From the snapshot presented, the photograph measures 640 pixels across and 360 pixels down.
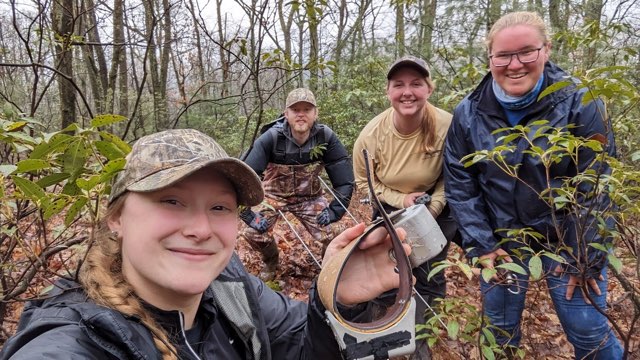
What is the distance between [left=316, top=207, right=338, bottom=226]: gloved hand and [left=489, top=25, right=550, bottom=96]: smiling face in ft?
9.17

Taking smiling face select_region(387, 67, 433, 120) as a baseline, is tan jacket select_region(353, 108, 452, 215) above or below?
below

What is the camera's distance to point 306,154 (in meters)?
4.49

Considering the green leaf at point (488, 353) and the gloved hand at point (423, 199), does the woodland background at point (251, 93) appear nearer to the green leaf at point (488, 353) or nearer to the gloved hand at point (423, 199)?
the green leaf at point (488, 353)

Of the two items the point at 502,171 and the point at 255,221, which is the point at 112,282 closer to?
the point at 502,171

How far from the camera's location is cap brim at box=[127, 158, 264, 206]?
128cm

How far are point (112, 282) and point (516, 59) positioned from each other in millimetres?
2116

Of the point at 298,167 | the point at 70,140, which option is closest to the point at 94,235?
the point at 70,140

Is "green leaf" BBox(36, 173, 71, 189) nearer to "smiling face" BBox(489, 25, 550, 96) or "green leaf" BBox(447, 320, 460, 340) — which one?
"green leaf" BBox(447, 320, 460, 340)

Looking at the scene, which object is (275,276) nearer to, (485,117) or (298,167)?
(298,167)

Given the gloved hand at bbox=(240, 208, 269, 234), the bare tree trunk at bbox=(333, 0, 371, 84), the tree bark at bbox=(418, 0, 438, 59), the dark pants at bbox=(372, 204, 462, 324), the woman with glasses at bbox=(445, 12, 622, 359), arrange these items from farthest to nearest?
the bare tree trunk at bbox=(333, 0, 371, 84) < the tree bark at bbox=(418, 0, 438, 59) < the gloved hand at bbox=(240, 208, 269, 234) < the dark pants at bbox=(372, 204, 462, 324) < the woman with glasses at bbox=(445, 12, 622, 359)

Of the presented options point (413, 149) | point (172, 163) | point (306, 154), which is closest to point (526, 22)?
point (413, 149)

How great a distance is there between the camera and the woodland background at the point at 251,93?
57.6 inches

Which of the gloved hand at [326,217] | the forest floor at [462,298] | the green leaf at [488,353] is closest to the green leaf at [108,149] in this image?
the forest floor at [462,298]

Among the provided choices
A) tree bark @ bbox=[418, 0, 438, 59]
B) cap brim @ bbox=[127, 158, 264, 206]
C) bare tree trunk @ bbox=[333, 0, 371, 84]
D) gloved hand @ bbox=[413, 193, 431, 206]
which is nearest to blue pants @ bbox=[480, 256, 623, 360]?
gloved hand @ bbox=[413, 193, 431, 206]
